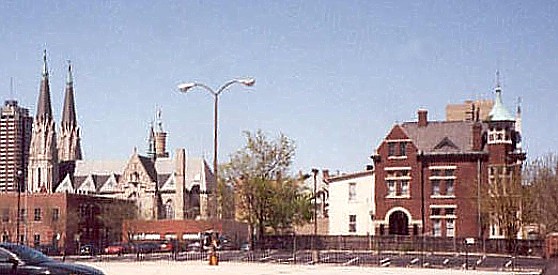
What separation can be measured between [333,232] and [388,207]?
25.2ft

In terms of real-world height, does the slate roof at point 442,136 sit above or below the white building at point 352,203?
above

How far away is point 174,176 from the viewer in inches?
6486

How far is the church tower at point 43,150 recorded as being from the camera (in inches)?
7205

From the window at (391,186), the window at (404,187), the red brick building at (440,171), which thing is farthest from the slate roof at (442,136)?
the window at (391,186)

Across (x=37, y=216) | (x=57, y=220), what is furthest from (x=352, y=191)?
(x=37, y=216)

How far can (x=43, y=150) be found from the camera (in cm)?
18625

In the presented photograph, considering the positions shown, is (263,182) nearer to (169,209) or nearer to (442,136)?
(442,136)

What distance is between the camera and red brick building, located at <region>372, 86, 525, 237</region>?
80.1 m

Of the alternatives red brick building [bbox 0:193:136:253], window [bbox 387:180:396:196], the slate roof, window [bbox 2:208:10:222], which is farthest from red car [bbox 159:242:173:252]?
window [bbox 2:208:10:222]

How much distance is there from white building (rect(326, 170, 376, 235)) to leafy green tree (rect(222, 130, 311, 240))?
1076 cm

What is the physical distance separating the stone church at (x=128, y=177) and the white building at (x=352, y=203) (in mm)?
58624

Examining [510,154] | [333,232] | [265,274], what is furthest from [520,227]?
[265,274]

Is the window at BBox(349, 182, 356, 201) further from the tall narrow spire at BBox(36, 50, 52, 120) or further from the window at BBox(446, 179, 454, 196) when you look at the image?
the tall narrow spire at BBox(36, 50, 52, 120)

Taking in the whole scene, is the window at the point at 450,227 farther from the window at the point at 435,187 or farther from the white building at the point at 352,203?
the white building at the point at 352,203
